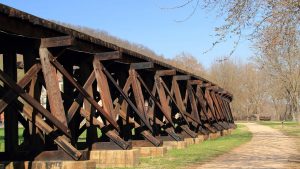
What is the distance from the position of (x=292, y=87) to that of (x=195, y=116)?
26.8m

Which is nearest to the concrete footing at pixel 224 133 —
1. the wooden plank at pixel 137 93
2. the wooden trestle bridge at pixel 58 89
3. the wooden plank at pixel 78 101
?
the wooden trestle bridge at pixel 58 89

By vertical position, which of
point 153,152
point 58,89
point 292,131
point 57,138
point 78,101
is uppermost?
point 58,89

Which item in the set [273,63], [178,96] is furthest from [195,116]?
[273,63]

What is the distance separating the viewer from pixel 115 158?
9.84 metres

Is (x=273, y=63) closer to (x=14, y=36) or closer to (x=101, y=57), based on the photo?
(x=101, y=57)

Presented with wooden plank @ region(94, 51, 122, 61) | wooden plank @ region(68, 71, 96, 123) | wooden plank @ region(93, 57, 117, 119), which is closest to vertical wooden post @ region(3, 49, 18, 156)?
wooden plank @ region(68, 71, 96, 123)

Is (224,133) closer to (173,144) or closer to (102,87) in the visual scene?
(173,144)

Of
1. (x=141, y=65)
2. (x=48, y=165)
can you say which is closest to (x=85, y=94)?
(x=48, y=165)

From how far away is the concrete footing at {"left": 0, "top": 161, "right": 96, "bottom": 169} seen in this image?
7418 millimetres

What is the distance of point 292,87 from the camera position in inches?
1666

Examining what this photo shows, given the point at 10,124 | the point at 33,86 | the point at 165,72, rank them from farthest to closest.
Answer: the point at 165,72
the point at 10,124
the point at 33,86

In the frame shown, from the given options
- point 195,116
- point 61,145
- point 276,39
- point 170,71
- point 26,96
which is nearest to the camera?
point 26,96

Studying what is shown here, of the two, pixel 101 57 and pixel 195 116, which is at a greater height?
pixel 101 57

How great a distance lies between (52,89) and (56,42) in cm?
84
